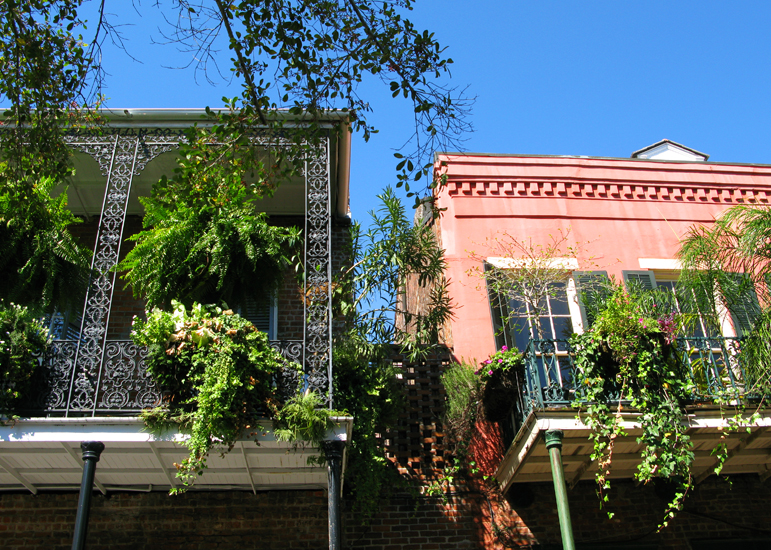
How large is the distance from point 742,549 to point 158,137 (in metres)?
8.02

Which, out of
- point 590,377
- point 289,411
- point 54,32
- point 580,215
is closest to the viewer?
point 54,32

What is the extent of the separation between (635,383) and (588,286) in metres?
2.03

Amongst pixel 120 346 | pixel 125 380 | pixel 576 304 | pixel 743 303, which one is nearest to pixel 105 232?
pixel 120 346

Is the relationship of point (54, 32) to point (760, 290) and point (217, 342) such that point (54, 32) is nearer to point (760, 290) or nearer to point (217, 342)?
point (217, 342)

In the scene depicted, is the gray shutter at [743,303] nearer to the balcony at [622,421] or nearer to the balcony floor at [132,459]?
the balcony at [622,421]

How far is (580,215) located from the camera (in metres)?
10.0

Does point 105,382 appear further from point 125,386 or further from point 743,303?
point 743,303

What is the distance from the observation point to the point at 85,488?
6.34m

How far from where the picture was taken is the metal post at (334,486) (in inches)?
248

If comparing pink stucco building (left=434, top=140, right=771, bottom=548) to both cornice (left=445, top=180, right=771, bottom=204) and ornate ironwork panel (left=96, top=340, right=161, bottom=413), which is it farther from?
ornate ironwork panel (left=96, top=340, right=161, bottom=413)

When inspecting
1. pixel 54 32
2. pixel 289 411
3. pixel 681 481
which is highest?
pixel 54 32

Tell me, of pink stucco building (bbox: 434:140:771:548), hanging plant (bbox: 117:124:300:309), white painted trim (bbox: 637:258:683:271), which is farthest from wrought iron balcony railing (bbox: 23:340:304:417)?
white painted trim (bbox: 637:258:683:271)

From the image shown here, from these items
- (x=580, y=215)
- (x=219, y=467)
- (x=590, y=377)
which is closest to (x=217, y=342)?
(x=219, y=467)

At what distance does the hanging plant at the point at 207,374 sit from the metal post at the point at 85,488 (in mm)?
536
